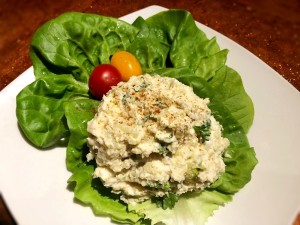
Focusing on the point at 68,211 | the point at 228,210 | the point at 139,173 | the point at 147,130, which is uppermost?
the point at 147,130

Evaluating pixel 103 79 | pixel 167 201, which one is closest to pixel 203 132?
pixel 167 201

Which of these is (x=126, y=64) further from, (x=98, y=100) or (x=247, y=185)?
(x=247, y=185)

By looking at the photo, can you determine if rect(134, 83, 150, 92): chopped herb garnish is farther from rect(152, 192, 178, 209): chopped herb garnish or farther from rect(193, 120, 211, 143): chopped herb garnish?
Answer: rect(152, 192, 178, 209): chopped herb garnish

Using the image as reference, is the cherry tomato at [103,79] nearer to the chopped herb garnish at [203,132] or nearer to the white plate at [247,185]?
the white plate at [247,185]

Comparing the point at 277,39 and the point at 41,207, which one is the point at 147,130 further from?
the point at 277,39

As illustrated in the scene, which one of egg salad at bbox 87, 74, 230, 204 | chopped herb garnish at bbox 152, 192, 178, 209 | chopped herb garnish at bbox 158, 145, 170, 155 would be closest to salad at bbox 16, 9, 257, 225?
chopped herb garnish at bbox 152, 192, 178, 209

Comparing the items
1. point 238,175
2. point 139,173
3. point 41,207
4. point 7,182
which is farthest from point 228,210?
point 7,182
